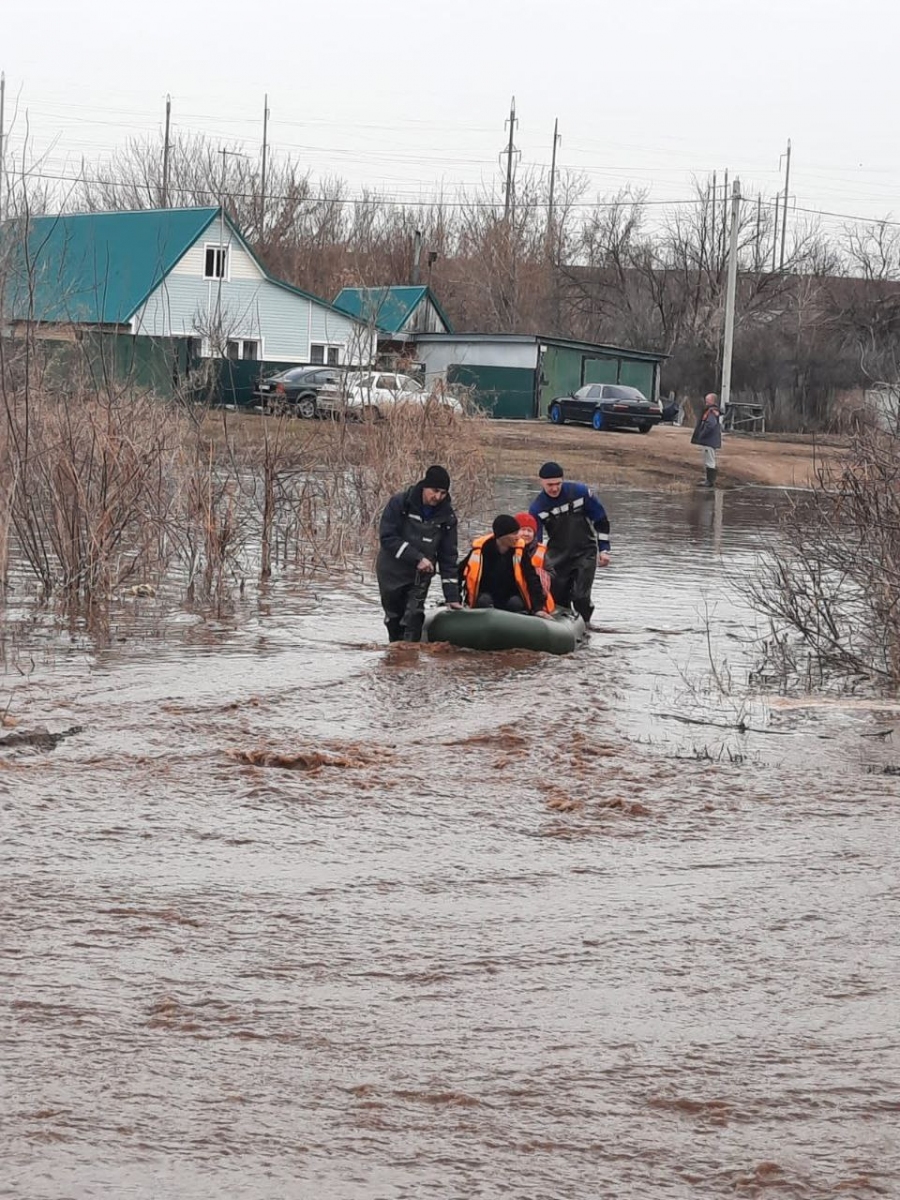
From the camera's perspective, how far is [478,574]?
14297mm

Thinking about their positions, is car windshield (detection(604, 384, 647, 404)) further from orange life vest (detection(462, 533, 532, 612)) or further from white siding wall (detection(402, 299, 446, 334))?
orange life vest (detection(462, 533, 532, 612))

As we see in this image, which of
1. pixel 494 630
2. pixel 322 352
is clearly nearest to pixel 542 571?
pixel 494 630

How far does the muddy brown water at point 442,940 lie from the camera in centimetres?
493

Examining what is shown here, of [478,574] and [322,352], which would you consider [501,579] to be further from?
[322,352]

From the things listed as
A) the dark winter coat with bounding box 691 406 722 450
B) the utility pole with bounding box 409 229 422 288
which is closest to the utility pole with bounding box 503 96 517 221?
the utility pole with bounding box 409 229 422 288

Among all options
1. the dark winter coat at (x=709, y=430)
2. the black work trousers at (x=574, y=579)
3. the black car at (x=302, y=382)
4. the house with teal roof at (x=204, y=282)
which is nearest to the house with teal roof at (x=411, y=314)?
the house with teal roof at (x=204, y=282)

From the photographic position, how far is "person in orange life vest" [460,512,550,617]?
14211 millimetres

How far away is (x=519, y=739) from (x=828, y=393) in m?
50.7

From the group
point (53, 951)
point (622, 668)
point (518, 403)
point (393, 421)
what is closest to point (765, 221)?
point (518, 403)

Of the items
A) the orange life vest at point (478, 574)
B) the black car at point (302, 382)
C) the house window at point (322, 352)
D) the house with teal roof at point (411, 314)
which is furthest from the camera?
the house with teal roof at point (411, 314)

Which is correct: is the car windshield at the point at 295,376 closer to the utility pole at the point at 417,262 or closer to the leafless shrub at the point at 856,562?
the utility pole at the point at 417,262

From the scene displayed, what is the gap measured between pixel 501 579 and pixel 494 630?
2.19 feet

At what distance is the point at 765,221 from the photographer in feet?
246

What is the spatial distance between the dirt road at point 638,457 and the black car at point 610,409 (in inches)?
25.6
